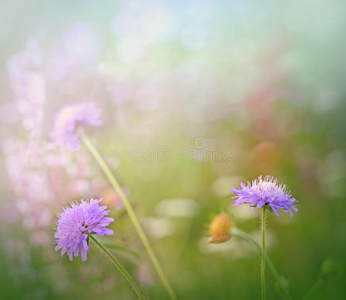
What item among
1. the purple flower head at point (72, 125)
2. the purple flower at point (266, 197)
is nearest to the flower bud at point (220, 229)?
the purple flower at point (266, 197)

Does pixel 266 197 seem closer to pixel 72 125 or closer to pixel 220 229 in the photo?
pixel 220 229

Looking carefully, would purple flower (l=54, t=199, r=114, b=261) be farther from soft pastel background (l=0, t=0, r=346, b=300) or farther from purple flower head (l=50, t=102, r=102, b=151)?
soft pastel background (l=0, t=0, r=346, b=300)

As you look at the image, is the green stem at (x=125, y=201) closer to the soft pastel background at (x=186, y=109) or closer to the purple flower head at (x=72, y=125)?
the purple flower head at (x=72, y=125)

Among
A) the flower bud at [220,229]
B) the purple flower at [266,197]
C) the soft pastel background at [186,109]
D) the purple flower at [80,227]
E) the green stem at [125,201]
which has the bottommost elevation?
the purple flower at [80,227]

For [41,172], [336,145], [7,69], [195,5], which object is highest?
[195,5]

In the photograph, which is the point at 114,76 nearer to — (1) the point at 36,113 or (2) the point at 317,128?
(1) the point at 36,113

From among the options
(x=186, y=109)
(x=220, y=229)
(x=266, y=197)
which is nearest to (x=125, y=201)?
(x=220, y=229)

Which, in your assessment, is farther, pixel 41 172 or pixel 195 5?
pixel 195 5

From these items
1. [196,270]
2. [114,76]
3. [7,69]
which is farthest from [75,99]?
[196,270]
